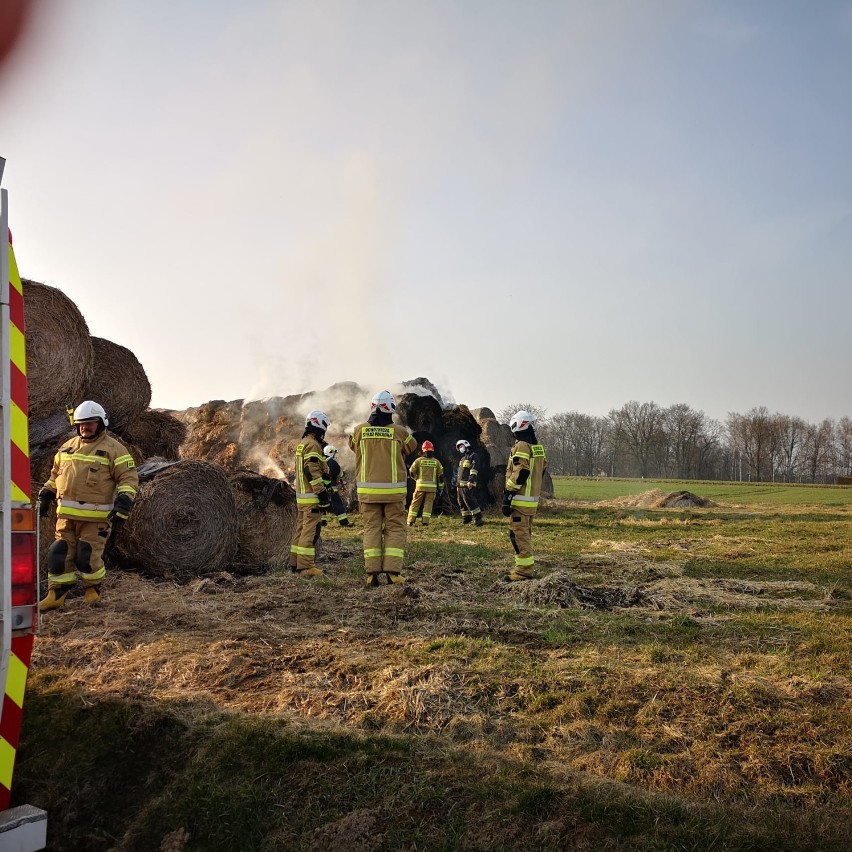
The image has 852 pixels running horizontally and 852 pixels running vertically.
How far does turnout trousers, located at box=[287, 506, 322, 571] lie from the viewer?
9578 millimetres

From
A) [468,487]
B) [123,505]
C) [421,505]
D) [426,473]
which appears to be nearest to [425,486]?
[426,473]

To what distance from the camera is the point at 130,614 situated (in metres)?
6.58

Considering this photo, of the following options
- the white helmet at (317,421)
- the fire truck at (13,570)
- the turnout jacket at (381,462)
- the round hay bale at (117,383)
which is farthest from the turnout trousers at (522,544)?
the fire truck at (13,570)

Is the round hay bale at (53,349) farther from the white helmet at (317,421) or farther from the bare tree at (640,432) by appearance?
the bare tree at (640,432)

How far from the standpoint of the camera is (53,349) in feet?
26.4

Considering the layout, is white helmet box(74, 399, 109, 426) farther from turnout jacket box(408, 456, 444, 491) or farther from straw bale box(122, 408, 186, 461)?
turnout jacket box(408, 456, 444, 491)

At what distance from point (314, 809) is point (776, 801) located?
211 cm

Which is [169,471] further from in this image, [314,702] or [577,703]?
[577,703]

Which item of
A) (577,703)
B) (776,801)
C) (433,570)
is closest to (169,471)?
(433,570)

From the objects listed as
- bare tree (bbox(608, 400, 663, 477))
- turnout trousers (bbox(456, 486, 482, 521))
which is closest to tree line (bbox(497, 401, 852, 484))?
bare tree (bbox(608, 400, 663, 477))

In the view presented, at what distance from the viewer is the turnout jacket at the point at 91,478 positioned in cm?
748

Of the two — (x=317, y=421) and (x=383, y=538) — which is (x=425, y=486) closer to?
(x=317, y=421)

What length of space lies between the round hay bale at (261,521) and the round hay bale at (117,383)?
1708 mm

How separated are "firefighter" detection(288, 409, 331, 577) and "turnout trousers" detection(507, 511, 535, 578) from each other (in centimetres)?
264
